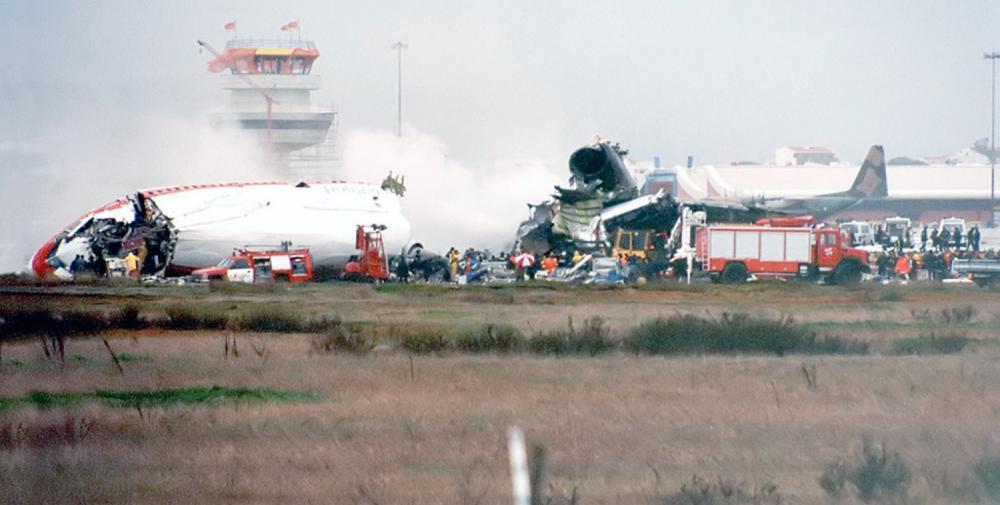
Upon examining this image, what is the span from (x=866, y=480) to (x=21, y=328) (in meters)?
11.6

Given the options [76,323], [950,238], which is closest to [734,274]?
[950,238]

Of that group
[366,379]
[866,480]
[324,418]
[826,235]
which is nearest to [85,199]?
[366,379]

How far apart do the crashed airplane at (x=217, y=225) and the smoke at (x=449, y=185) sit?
1101mm

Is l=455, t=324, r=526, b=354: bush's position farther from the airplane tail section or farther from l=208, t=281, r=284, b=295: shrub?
the airplane tail section

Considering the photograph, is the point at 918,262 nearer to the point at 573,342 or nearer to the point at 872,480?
the point at 573,342

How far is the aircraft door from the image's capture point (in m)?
31.7

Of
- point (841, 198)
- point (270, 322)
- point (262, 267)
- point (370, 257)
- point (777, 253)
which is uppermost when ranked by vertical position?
point (841, 198)

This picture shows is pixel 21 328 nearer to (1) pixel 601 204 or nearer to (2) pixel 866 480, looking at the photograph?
→ (2) pixel 866 480

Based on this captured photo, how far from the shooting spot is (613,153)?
3584cm

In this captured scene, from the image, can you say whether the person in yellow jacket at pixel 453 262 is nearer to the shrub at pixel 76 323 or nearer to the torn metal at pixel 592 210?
the torn metal at pixel 592 210

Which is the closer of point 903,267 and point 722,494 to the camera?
point 722,494

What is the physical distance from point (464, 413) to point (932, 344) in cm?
813

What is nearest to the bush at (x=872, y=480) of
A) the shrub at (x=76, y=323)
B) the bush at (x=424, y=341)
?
the bush at (x=424, y=341)

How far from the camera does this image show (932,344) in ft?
63.7
